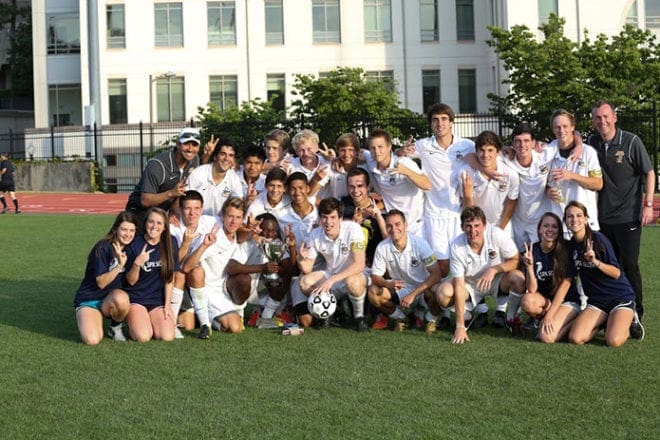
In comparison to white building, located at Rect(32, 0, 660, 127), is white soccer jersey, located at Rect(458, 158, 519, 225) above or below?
below

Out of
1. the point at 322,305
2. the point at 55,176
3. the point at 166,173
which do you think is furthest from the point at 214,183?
the point at 55,176

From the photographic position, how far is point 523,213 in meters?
8.40

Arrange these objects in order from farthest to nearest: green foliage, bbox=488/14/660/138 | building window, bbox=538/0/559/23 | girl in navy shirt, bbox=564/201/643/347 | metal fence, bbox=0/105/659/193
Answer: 1. building window, bbox=538/0/559/23
2. green foliage, bbox=488/14/660/138
3. metal fence, bbox=0/105/659/193
4. girl in navy shirt, bbox=564/201/643/347

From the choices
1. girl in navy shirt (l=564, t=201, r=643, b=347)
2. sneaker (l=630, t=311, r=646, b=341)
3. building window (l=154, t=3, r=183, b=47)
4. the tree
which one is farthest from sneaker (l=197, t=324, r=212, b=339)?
building window (l=154, t=3, r=183, b=47)

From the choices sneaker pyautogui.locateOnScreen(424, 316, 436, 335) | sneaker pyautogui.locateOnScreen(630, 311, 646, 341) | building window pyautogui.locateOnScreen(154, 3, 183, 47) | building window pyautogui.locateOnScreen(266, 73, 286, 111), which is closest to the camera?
sneaker pyautogui.locateOnScreen(630, 311, 646, 341)

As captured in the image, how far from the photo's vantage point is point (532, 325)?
8125 millimetres

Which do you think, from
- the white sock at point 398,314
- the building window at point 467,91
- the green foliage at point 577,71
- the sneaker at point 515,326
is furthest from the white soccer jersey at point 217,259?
the building window at point 467,91

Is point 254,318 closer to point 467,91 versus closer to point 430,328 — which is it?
point 430,328

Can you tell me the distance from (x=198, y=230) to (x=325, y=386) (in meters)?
2.66

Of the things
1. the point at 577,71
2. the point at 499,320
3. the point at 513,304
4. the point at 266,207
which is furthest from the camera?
the point at 577,71

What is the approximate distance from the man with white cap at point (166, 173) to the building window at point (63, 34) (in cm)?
3785

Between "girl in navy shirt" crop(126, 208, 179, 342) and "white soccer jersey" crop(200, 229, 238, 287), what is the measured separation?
413mm

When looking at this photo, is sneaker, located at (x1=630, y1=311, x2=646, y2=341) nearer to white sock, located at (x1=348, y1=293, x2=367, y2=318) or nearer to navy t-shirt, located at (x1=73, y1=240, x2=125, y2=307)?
white sock, located at (x1=348, y1=293, x2=367, y2=318)

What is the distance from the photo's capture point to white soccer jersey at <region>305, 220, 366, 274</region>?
26.8 feet
